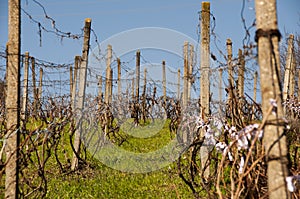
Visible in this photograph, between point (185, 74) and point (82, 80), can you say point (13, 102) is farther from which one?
point (185, 74)

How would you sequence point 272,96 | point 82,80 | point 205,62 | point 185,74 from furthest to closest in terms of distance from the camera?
point 185,74, point 82,80, point 205,62, point 272,96

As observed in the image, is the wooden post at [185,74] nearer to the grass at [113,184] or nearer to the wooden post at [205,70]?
the grass at [113,184]

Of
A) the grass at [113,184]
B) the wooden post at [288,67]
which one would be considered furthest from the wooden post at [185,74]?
the grass at [113,184]

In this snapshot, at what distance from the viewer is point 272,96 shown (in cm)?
267

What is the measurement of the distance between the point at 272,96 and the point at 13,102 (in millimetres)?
2747

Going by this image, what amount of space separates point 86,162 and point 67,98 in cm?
1047

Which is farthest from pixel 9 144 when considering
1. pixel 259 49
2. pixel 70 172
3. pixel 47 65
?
pixel 70 172

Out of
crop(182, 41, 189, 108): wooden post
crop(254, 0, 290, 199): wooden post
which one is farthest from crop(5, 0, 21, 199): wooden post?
crop(182, 41, 189, 108): wooden post

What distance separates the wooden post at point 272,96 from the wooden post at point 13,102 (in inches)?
102

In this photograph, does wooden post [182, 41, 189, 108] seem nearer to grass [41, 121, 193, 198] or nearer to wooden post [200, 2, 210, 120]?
grass [41, 121, 193, 198]

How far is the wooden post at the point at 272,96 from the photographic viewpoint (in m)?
2.65

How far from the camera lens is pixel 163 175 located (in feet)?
27.5

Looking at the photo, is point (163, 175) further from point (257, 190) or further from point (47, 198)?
point (257, 190)

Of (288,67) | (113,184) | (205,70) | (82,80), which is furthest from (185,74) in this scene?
(113,184)
